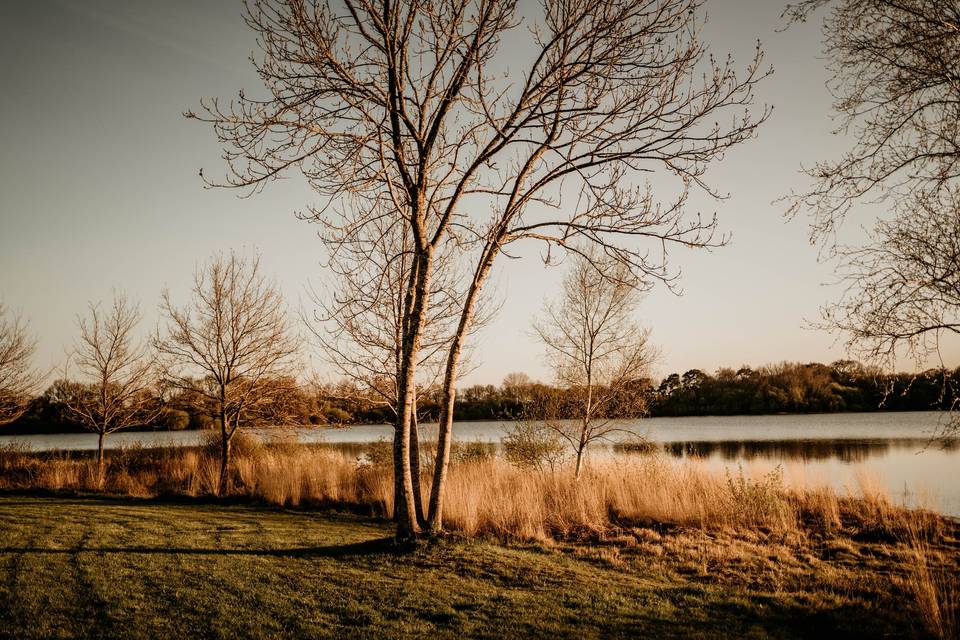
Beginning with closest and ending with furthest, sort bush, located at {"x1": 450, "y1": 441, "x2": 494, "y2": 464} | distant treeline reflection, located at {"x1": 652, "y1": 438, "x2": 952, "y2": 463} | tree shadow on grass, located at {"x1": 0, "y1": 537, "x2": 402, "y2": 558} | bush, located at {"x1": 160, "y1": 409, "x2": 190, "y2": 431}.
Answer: tree shadow on grass, located at {"x1": 0, "y1": 537, "x2": 402, "y2": 558}
bush, located at {"x1": 450, "y1": 441, "x2": 494, "y2": 464}
bush, located at {"x1": 160, "y1": 409, "x2": 190, "y2": 431}
distant treeline reflection, located at {"x1": 652, "y1": 438, "x2": 952, "y2": 463}

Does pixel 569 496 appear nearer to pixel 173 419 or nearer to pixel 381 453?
pixel 381 453

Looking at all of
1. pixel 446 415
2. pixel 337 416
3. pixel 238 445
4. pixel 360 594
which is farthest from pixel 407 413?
pixel 238 445

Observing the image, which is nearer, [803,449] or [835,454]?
[835,454]

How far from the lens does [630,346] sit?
15898 millimetres

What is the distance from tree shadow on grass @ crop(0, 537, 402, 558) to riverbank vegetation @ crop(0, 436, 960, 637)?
2.4 inches

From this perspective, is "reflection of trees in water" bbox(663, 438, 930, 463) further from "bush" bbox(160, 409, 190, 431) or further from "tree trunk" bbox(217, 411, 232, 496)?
"bush" bbox(160, 409, 190, 431)

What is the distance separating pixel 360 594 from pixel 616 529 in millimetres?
5614

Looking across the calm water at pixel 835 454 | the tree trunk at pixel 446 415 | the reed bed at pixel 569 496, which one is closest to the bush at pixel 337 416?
the calm water at pixel 835 454

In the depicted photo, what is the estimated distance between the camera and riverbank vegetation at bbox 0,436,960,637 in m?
5.54

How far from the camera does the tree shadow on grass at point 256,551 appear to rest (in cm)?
659

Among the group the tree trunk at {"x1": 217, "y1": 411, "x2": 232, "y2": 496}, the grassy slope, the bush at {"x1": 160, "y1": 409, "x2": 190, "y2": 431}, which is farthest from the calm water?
the grassy slope

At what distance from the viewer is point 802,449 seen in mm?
28188

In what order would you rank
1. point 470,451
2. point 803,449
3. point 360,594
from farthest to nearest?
point 803,449 → point 470,451 → point 360,594

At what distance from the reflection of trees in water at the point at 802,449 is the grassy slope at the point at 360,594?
1850 cm
